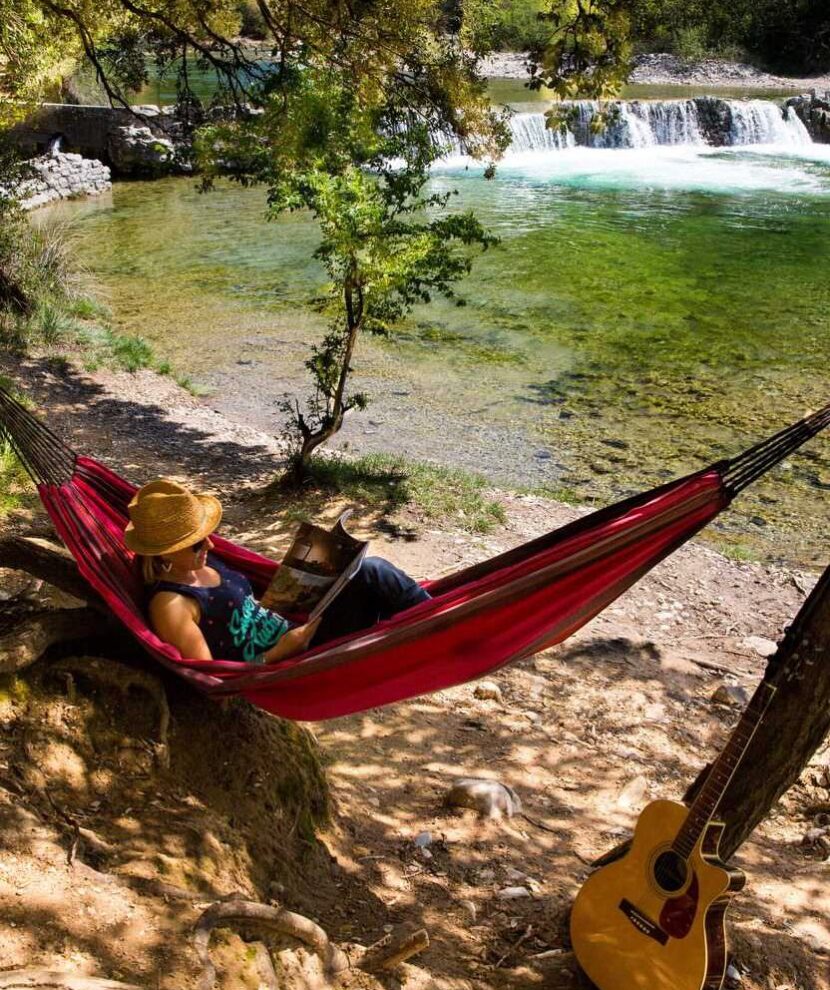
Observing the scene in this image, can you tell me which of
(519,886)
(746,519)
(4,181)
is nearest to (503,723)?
(519,886)

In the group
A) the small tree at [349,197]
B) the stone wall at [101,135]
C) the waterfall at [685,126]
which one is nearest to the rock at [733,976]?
the small tree at [349,197]

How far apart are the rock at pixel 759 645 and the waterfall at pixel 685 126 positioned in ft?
47.4

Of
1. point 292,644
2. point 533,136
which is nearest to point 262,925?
point 292,644

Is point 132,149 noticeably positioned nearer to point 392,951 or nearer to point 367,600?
point 367,600

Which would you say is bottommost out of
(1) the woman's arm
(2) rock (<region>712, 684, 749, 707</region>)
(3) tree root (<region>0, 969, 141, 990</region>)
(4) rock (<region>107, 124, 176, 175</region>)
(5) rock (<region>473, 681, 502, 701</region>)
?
(2) rock (<region>712, 684, 749, 707</region>)

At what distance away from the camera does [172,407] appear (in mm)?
6715

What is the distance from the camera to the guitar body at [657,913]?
6.39 ft

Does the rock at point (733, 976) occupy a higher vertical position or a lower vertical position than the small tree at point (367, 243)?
lower

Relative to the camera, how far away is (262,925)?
1.77m

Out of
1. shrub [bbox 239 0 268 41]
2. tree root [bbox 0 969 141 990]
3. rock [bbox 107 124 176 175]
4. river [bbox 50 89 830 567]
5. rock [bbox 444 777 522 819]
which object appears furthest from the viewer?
rock [bbox 107 124 176 175]

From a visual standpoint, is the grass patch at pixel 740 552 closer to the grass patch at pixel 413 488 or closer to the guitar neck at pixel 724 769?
the grass patch at pixel 413 488

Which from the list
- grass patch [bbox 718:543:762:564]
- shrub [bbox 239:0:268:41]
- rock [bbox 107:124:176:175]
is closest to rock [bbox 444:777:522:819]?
grass patch [bbox 718:543:762:564]

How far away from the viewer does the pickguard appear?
6.44 ft

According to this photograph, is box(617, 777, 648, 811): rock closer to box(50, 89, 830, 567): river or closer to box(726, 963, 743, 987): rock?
box(726, 963, 743, 987): rock
